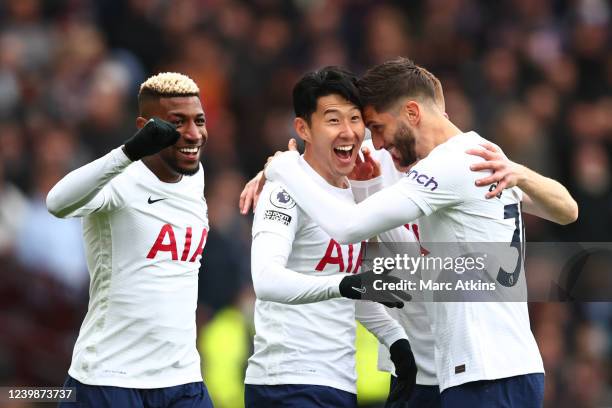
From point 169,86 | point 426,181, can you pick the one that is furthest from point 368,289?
point 169,86

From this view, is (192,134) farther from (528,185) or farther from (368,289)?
(528,185)

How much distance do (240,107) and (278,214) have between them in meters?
7.56

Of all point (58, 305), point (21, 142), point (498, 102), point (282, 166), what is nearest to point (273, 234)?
point (282, 166)

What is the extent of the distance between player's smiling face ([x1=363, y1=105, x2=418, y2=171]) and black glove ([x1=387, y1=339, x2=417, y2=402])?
0.93 metres

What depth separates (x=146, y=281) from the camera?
21.4ft

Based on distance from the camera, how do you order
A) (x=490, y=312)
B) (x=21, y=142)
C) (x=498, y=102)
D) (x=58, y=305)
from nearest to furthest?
1. (x=490, y=312)
2. (x=58, y=305)
3. (x=21, y=142)
4. (x=498, y=102)

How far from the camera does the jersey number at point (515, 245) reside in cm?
607

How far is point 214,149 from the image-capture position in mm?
12742

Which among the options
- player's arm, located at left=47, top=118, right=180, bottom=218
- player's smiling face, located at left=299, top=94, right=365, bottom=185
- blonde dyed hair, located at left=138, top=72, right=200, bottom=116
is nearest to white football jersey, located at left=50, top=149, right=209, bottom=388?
player's arm, located at left=47, top=118, right=180, bottom=218

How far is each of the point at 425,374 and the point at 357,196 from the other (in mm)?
1009

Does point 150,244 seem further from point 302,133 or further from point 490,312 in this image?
point 490,312

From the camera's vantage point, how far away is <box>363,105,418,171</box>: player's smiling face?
6375mm

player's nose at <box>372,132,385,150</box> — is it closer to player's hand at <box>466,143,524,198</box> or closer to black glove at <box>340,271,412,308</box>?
player's hand at <box>466,143,524,198</box>

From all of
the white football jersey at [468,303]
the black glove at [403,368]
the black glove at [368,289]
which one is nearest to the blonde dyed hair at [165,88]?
the white football jersey at [468,303]
